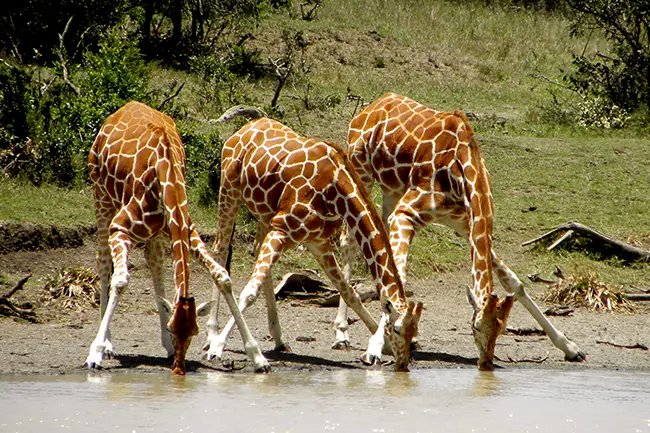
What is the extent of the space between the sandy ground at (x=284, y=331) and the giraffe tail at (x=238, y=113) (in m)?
5.14

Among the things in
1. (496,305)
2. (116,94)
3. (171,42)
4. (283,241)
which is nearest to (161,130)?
(283,241)

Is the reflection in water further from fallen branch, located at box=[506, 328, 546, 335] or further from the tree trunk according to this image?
the tree trunk

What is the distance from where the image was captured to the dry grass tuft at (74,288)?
1145 cm

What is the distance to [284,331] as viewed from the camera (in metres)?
11.0

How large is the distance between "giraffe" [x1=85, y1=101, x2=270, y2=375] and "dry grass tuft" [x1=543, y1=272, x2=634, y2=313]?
16.5ft

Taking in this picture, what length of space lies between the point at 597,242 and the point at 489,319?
20.5 feet

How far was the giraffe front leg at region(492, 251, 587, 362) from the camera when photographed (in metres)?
9.88

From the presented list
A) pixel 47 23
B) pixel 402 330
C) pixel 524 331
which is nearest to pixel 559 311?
pixel 524 331

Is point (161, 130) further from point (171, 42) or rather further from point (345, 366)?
point (171, 42)

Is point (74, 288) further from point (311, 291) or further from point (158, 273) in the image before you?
point (311, 291)

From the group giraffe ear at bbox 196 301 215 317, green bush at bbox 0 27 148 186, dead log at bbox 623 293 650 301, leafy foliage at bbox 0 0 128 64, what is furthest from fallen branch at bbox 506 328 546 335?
leafy foliage at bbox 0 0 128 64

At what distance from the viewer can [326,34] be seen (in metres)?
28.5

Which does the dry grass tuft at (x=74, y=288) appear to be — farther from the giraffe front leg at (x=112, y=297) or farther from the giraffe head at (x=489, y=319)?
the giraffe head at (x=489, y=319)

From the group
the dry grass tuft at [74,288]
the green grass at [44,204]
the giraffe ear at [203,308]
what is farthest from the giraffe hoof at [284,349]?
the green grass at [44,204]
